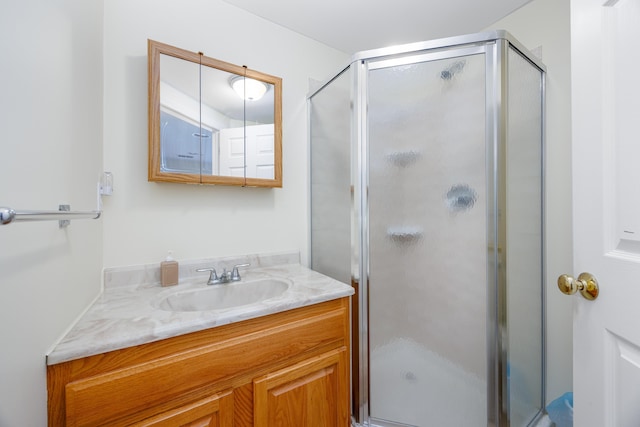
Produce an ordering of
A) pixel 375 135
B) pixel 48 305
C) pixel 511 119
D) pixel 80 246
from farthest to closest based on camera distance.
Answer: pixel 375 135 < pixel 511 119 < pixel 80 246 < pixel 48 305

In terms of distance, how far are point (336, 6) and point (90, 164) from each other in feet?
4.81

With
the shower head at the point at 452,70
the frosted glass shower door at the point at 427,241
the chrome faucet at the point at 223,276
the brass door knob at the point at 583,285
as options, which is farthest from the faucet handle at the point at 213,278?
the shower head at the point at 452,70

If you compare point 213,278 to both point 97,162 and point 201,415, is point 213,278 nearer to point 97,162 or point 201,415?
point 201,415

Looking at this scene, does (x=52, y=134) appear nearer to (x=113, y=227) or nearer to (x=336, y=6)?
(x=113, y=227)

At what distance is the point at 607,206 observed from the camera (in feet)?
2.16

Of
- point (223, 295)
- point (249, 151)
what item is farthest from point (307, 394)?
point (249, 151)

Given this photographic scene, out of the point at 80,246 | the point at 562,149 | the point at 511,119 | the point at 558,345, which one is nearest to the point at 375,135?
the point at 511,119

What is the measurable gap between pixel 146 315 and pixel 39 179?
487 mm

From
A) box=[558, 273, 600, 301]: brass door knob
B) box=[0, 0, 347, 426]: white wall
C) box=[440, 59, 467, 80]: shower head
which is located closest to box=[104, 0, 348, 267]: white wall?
box=[0, 0, 347, 426]: white wall

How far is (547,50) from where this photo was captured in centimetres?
136

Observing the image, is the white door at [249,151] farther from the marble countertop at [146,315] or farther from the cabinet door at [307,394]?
the cabinet door at [307,394]

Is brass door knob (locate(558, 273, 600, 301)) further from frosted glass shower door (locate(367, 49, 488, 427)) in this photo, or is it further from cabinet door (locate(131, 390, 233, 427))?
cabinet door (locate(131, 390, 233, 427))

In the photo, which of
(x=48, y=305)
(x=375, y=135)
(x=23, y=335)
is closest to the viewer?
(x=23, y=335)

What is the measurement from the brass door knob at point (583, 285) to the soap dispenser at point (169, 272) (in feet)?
4.72
